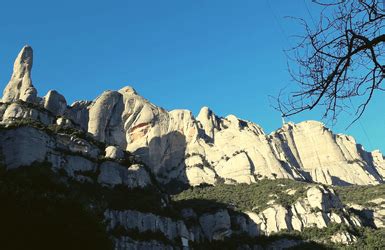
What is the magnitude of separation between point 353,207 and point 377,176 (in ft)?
204

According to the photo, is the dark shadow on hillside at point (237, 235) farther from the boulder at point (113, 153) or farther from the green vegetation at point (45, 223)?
the green vegetation at point (45, 223)

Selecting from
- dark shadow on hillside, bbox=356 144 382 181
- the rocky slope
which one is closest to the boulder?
the rocky slope

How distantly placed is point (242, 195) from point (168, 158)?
1187 inches

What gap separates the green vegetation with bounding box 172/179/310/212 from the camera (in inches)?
3869

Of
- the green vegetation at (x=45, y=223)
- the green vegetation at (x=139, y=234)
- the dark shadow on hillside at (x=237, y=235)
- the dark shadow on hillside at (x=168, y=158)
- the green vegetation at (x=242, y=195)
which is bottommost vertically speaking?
the green vegetation at (x=45, y=223)

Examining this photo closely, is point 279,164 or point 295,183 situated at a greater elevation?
point 279,164

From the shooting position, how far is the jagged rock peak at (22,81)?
96.6 meters

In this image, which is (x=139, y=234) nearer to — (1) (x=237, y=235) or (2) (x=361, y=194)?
(1) (x=237, y=235)

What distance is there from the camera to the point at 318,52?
21.0 ft

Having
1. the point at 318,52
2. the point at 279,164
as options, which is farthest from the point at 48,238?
the point at 279,164

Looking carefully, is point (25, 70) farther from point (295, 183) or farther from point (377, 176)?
point (377, 176)

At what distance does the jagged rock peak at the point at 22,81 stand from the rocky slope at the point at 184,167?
0.24m

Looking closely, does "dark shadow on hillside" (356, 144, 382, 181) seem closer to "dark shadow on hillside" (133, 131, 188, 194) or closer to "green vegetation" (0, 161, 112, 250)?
"dark shadow on hillside" (133, 131, 188, 194)

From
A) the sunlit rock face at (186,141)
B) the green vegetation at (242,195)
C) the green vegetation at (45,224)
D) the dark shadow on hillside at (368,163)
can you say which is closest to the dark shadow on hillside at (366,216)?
the green vegetation at (242,195)
